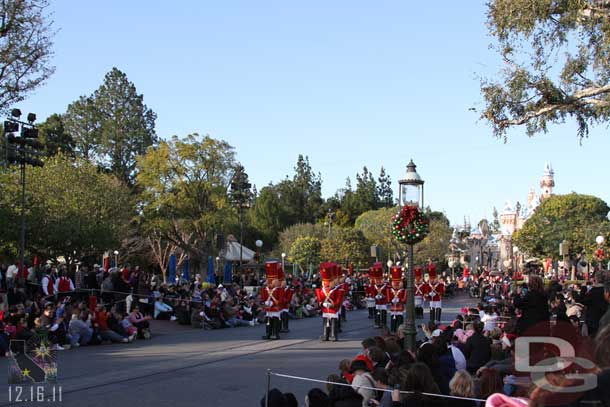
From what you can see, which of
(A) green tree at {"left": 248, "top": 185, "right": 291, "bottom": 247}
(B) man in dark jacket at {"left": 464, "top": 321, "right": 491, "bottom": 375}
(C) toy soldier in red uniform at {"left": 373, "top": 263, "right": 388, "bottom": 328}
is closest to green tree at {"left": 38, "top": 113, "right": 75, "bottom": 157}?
(A) green tree at {"left": 248, "top": 185, "right": 291, "bottom": 247}

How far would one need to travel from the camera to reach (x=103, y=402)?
1073 cm

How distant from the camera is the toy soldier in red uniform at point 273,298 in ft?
66.2

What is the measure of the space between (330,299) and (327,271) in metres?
0.80

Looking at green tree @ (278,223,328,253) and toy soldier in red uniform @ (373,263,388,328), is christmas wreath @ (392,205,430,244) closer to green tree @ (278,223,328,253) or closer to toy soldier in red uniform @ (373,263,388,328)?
toy soldier in red uniform @ (373,263,388,328)

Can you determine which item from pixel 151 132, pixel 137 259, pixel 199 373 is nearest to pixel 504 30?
pixel 199 373

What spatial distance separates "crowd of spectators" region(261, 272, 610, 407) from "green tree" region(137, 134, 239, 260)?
36.5 metres

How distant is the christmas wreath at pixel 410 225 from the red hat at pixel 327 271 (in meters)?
4.37

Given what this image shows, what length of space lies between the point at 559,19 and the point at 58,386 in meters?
13.1

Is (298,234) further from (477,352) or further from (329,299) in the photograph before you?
(477,352)

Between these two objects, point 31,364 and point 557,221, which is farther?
point 557,221

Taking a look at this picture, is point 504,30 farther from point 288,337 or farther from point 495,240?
point 495,240

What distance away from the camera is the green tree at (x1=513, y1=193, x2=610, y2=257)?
244ft

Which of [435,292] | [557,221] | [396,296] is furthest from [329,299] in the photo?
[557,221]

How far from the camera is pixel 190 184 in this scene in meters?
48.9
